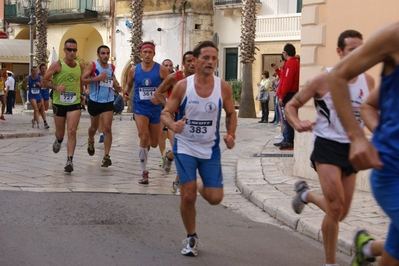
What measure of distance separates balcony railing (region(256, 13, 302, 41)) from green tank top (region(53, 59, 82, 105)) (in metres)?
21.8

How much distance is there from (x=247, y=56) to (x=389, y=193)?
85.9 ft

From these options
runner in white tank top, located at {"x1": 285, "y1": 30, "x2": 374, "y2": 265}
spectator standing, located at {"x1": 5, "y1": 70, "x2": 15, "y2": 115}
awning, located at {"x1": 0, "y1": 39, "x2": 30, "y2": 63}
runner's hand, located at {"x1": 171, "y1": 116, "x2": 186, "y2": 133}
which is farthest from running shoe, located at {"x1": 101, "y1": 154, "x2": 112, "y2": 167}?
awning, located at {"x1": 0, "y1": 39, "x2": 30, "y2": 63}

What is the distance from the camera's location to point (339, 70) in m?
3.49

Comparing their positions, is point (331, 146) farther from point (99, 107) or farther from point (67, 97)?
point (99, 107)

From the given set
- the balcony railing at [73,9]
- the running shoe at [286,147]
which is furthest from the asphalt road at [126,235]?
the balcony railing at [73,9]

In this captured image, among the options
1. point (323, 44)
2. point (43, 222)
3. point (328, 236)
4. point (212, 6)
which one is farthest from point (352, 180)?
point (212, 6)

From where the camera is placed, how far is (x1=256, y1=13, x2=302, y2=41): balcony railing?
32375mm

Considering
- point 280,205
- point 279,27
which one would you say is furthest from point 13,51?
point 280,205

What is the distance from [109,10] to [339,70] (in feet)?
124

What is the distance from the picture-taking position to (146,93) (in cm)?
1059

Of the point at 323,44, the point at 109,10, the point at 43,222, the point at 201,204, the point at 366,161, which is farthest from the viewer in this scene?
the point at 109,10

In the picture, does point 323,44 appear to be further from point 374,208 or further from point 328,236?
point 328,236

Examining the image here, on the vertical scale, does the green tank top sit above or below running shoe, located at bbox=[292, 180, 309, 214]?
above

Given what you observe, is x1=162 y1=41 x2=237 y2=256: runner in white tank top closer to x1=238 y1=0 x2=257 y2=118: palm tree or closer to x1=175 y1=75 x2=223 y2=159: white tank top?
x1=175 y1=75 x2=223 y2=159: white tank top
